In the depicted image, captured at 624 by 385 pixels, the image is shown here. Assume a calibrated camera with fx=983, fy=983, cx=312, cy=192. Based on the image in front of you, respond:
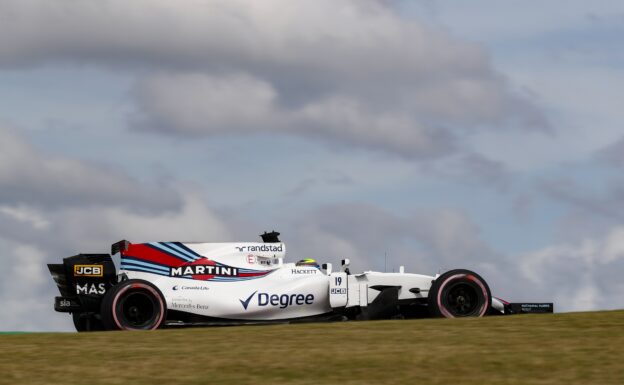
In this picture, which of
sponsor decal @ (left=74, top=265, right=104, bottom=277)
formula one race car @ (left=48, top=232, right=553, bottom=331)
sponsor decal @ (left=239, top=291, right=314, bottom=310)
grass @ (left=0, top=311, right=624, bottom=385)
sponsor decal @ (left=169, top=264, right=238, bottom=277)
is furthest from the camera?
sponsor decal @ (left=169, top=264, right=238, bottom=277)

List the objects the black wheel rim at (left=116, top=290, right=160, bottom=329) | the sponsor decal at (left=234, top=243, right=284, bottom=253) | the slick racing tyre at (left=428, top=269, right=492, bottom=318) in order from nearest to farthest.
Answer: the black wheel rim at (left=116, top=290, right=160, bottom=329)
the slick racing tyre at (left=428, top=269, right=492, bottom=318)
the sponsor decal at (left=234, top=243, right=284, bottom=253)

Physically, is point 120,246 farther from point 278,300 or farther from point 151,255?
point 278,300

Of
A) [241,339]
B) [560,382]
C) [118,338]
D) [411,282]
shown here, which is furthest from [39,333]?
[560,382]

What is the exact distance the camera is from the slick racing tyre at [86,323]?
70.8ft

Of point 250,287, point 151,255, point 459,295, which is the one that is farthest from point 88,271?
point 459,295

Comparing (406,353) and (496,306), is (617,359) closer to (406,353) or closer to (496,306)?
(406,353)

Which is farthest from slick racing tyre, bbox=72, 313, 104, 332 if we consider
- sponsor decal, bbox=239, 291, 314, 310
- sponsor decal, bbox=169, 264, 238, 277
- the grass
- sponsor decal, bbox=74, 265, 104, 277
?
the grass

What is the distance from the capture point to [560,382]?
38.8 ft

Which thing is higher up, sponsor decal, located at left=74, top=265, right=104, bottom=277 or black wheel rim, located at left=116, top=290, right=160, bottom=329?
sponsor decal, located at left=74, top=265, right=104, bottom=277

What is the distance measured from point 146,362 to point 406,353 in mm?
3596

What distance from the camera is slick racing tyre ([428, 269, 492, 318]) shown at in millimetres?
19734

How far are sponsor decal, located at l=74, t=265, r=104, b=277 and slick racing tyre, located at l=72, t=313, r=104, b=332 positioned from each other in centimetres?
129

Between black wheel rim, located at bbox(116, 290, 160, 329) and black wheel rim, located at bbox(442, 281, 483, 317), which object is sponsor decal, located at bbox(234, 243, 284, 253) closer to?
black wheel rim, located at bbox(116, 290, 160, 329)

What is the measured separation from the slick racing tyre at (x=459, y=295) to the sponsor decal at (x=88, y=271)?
684 centimetres
